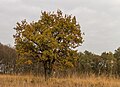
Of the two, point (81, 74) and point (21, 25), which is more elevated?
point (21, 25)

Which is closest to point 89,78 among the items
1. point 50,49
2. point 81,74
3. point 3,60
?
point 81,74

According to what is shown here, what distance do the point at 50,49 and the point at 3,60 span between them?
29002mm

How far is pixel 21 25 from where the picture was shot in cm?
2144

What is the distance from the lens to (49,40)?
19797 mm

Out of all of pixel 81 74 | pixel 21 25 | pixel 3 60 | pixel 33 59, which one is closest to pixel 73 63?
pixel 33 59

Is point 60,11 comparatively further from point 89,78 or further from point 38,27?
point 89,78

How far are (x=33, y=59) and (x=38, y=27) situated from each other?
8.14 ft

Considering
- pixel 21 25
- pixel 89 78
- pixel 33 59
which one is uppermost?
pixel 21 25

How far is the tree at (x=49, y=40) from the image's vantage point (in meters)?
19.9

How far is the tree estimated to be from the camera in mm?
19891

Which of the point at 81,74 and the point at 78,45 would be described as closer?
the point at 81,74

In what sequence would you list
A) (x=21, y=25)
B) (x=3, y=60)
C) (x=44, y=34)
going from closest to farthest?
(x=44, y=34) < (x=21, y=25) < (x=3, y=60)

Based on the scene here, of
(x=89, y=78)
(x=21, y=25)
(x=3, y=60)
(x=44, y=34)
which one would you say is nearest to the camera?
(x=89, y=78)

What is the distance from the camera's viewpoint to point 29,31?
20344mm
